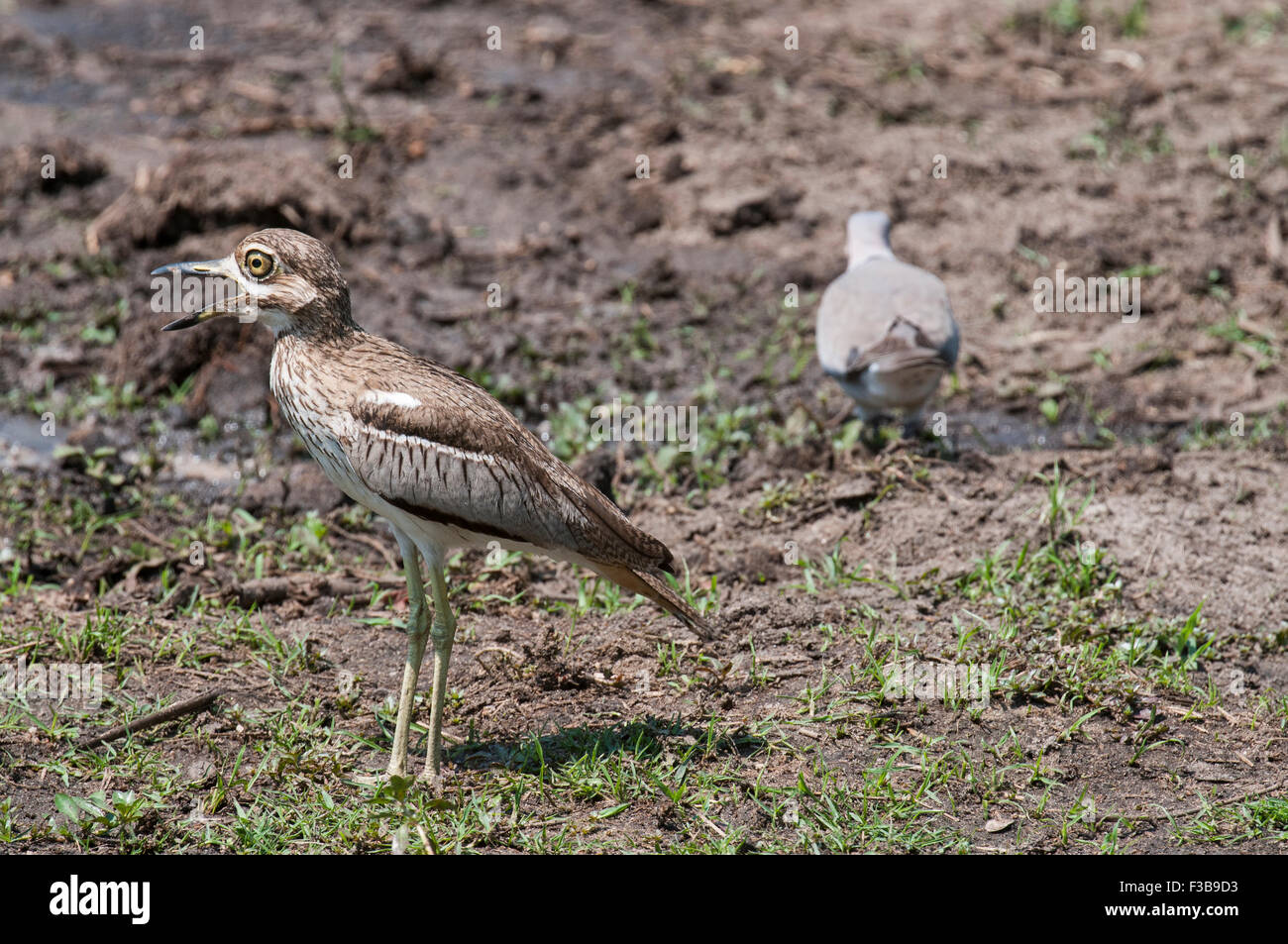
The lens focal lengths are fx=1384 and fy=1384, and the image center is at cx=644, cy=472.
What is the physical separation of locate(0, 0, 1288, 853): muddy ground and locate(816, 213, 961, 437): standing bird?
27cm

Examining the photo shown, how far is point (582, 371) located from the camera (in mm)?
8109

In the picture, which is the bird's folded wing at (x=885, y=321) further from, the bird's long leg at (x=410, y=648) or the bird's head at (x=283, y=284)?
the bird's head at (x=283, y=284)

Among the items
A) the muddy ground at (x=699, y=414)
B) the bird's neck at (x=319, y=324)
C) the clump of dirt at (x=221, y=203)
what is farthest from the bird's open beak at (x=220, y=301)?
the clump of dirt at (x=221, y=203)

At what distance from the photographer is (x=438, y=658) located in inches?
198

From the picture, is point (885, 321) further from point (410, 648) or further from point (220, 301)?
point (220, 301)

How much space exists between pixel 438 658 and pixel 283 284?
1442 millimetres

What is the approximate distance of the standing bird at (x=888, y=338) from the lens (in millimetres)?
6871

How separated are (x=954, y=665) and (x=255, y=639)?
2870mm

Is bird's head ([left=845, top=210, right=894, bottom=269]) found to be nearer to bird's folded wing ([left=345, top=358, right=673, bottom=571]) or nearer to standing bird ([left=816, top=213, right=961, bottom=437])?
standing bird ([left=816, top=213, right=961, bottom=437])

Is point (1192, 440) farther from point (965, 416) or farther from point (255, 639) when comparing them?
point (255, 639)

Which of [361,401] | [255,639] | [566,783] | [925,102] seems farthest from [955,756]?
[925,102]
